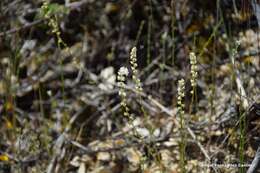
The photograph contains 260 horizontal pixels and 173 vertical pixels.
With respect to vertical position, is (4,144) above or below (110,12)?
below

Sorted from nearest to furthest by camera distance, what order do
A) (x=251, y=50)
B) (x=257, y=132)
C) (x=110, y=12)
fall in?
(x=257, y=132)
(x=251, y=50)
(x=110, y=12)

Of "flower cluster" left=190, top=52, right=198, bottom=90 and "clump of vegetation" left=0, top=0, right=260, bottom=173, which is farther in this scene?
"clump of vegetation" left=0, top=0, right=260, bottom=173

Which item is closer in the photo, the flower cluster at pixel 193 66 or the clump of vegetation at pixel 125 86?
the flower cluster at pixel 193 66

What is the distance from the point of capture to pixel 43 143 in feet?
7.43

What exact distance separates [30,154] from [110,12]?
39.0 inches

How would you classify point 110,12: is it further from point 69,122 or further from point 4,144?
point 4,144

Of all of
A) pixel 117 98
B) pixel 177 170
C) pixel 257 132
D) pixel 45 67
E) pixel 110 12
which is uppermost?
pixel 110 12

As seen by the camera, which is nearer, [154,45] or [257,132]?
[257,132]

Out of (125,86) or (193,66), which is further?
(125,86)

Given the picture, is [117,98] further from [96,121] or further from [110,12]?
[110,12]

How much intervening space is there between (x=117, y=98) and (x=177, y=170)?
1.87ft

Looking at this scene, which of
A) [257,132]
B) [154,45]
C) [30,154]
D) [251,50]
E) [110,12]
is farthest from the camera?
[110,12]

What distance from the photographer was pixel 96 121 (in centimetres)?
247

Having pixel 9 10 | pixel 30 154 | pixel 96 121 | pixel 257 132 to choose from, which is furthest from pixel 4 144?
pixel 257 132
